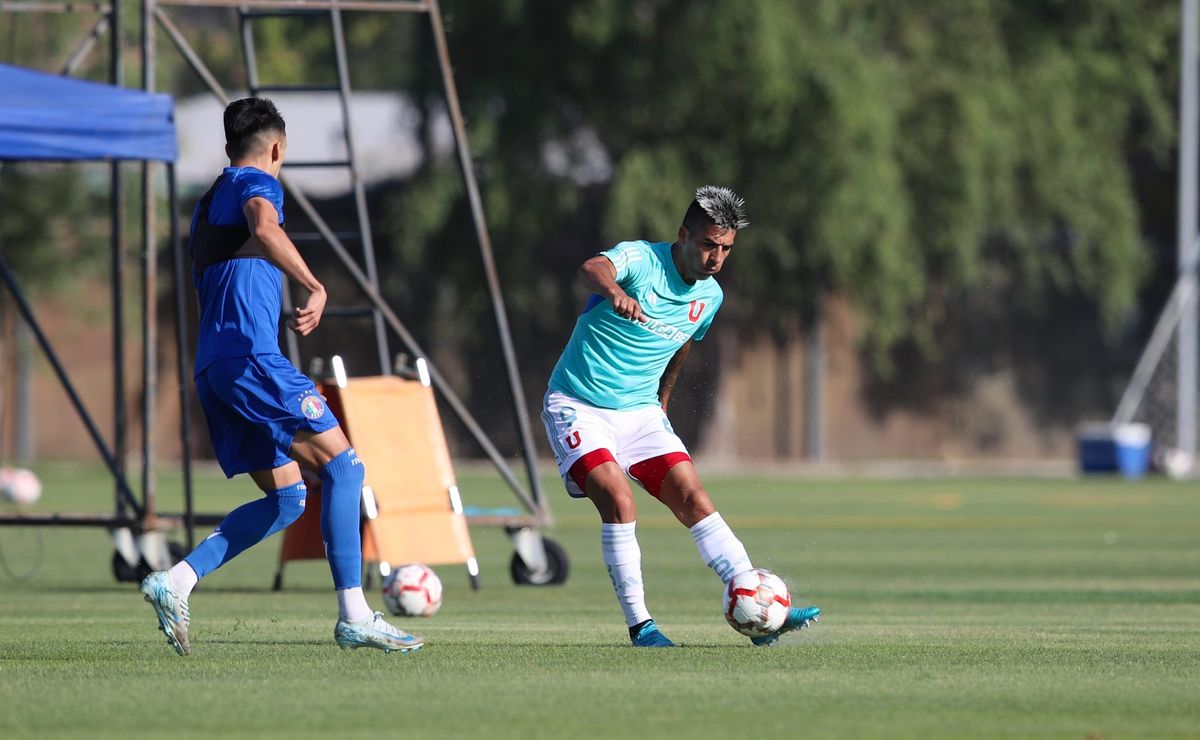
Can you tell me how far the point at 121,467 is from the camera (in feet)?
51.1

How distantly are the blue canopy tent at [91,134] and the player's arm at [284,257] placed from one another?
4466 millimetres

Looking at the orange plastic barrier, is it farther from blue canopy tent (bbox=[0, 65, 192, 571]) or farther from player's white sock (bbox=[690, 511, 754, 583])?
player's white sock (bbox=[690, 511, 754, 583])

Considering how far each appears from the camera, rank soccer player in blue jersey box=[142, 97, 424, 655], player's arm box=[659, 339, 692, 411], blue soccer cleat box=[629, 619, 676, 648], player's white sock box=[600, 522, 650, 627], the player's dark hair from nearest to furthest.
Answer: soccer player in blue jersey box=[142, 97, 424, 655] → the player's dark hair → blue soccer cleat box=[629, 619, 676, 648] → player's white sock box=[600, 522, 650, 627] → player's arm box=[659, 339, 692, 411]

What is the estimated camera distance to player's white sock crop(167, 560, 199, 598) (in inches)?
372

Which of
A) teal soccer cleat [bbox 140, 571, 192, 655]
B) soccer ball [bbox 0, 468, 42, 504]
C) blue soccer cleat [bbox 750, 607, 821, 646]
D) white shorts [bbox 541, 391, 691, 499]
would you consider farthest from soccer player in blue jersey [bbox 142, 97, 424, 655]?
soccer ball [bbox 0, 468, 42, 504]

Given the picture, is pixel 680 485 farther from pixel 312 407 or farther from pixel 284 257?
pixel 284 257

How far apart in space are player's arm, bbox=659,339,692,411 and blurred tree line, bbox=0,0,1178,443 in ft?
77.6

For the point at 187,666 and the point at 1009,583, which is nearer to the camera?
the point at 187,666

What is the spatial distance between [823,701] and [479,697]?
4.01ft

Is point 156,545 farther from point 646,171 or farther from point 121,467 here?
point 646,171

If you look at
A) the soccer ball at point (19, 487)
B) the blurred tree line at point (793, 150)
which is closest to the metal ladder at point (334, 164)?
the soccer ball at point (19, 487)

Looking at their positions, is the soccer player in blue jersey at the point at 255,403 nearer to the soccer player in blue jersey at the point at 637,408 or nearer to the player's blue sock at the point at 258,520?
the player's blue sock at the point at 258,520

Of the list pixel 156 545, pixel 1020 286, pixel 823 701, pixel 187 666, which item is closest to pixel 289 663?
pixel 187 666

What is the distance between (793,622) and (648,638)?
2.19 feet
